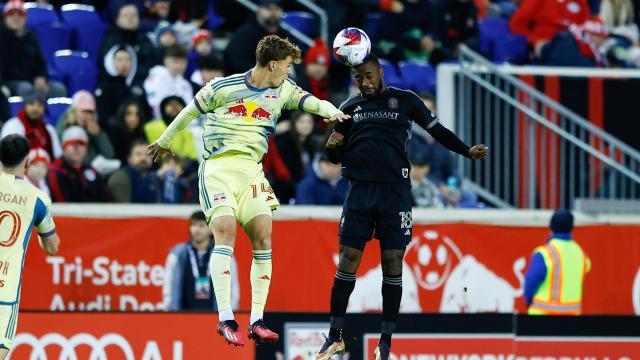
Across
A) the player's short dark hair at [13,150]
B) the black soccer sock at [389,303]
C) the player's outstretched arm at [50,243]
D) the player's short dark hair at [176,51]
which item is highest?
the player's short dark hair at [176,51]

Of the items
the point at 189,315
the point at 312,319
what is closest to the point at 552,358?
the point at 312,319

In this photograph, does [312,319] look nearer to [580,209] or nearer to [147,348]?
[147,348]

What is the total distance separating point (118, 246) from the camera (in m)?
16.1

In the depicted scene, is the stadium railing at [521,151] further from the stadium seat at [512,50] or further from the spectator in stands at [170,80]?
the spectator in stands at [170,80]

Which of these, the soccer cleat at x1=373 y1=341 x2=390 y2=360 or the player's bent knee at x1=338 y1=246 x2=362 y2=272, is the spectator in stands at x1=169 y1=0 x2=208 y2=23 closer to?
the player's bent knee at x1=338 y1=246 x2=362 y2=272

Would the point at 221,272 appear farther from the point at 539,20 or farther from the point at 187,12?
the point at 539,20

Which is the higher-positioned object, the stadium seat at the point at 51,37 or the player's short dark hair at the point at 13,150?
the stadium seat at the point at 51,37

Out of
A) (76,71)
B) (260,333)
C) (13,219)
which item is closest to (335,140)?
(260,333)

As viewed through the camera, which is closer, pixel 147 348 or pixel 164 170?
pixel 147 348

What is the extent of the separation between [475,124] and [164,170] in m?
4.07

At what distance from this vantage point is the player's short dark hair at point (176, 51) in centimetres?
1802

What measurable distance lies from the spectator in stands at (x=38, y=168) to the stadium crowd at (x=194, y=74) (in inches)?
0.6

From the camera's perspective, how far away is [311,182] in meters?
16.9

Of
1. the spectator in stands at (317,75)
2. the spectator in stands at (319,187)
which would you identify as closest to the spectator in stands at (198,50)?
the spectator in stands at (317,75)
